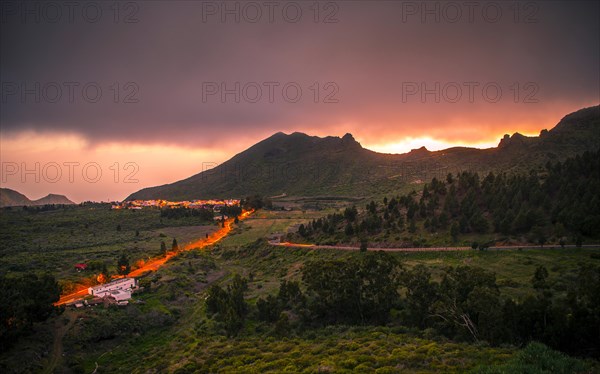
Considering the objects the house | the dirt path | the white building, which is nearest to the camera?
the dirt path

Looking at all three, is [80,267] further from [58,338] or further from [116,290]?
[58,338]

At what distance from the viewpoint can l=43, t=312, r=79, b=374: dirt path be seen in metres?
37.3

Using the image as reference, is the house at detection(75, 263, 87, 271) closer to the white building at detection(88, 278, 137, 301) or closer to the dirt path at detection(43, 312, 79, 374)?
the white building at detection(88, 278, 137, 301)

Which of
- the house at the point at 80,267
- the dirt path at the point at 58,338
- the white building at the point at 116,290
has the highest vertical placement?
the house at the point at 80,267

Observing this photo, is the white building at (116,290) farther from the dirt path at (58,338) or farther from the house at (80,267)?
the house at (80,267)

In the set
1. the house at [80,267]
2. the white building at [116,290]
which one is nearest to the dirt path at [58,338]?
the white building at [116,290]

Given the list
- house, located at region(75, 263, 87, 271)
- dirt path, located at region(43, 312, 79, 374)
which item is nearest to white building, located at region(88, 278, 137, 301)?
dirt path, located at region(43, 312, 79, 374)

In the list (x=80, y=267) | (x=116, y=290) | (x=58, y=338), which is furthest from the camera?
(x=80, y=267)

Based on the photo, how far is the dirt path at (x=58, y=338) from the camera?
37.3 metres

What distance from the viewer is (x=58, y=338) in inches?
1652

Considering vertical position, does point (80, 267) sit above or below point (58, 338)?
above

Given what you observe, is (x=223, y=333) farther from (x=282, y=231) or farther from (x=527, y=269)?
(x=282, y=231)

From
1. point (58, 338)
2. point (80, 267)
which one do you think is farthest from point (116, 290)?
point (80, 267)

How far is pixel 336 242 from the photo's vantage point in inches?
2980
